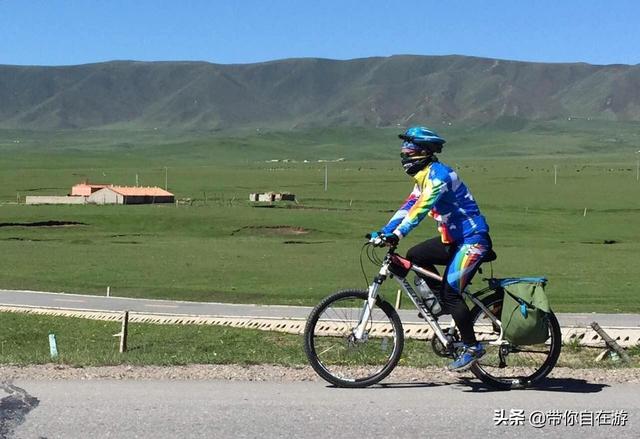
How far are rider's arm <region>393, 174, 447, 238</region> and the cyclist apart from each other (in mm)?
11

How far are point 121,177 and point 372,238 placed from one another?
160911 mm

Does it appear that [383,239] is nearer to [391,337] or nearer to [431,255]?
[431,255]

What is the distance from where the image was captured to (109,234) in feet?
220

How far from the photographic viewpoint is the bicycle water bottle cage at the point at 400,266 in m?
8.81

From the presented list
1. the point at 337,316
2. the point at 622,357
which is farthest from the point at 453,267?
the point at 622,357

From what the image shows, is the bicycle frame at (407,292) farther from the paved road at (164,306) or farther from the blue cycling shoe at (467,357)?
the paved road at (164,306)

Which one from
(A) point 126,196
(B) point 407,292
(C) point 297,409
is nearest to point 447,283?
(B) point 407,292

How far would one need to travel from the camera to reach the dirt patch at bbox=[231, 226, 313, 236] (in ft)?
222

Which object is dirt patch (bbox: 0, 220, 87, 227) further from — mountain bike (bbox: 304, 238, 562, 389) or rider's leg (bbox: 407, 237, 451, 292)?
rider's leg (bbox: 407, 237, 451, 292)

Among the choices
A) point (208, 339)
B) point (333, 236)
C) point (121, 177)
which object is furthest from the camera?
point (121, 177)

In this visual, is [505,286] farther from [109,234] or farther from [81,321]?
[109,234]

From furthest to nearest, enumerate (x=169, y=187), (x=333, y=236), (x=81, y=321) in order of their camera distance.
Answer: (x=169, y=187) → (x=333, y=236) → (x=81, y=321)

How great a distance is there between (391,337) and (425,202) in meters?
1.32

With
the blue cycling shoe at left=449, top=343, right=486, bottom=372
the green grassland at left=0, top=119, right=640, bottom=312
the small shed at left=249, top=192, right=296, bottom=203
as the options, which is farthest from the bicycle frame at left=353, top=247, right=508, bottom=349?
the small shed at left=249, top=192, right=296, bottom=203
